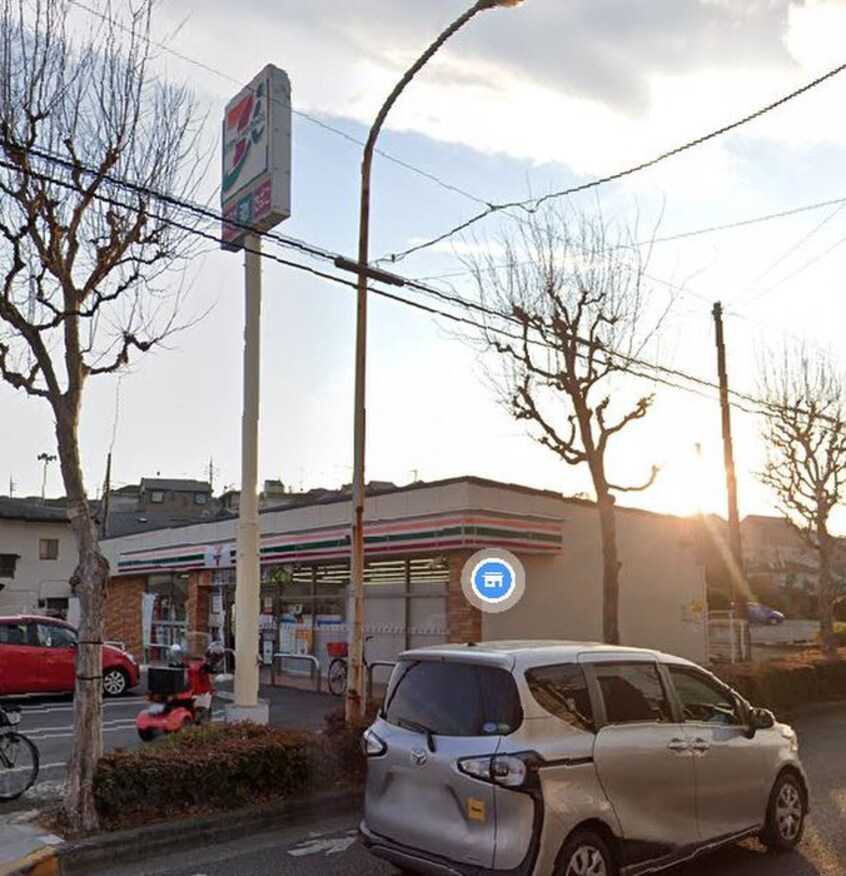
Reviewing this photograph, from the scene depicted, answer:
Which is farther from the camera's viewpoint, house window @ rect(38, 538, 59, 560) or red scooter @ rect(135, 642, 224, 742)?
house window @ rect(38, 538, 59, 560)

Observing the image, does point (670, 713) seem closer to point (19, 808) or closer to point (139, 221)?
point (19, 808)

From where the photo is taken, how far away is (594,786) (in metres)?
5.88

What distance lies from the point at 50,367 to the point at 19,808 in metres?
3.81

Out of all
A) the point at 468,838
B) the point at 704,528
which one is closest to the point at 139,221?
the point at 468,838

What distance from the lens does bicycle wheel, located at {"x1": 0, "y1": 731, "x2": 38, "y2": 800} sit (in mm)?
8773

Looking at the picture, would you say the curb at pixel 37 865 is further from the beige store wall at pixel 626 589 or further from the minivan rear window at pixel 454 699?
the beige store wall at pixel 626 589

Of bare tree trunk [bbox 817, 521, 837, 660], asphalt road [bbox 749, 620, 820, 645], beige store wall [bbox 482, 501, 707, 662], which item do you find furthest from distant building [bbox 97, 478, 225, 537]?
bare tree trunk [bbox 817, 521, 837, 660]

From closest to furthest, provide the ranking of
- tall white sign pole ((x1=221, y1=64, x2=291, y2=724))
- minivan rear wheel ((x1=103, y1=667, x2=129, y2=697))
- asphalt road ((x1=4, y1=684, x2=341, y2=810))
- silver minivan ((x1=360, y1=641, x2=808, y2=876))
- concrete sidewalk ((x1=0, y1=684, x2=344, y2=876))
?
silver minivan ((x1=360, y1=641, x2=808, y2=876)) < concrete sidewalk ((x1=0, y1=684, x2=344, y2=876)) < asphalt road ((x1=4, y1=684, x2=341, y2=810)) < tall white sign pole ((x1=221, y1=64, x2=291, y2=724)) < minivan rear wheel ((x1=103, y1=667, x2=129, y2=697))

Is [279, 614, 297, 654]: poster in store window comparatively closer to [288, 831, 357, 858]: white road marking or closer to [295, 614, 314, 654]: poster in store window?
[295, 614, 314, 654]: poster in store window

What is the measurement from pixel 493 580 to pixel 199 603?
10521mm

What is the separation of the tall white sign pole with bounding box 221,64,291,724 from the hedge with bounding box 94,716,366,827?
1.32 metres

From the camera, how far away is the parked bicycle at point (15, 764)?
28.8ft

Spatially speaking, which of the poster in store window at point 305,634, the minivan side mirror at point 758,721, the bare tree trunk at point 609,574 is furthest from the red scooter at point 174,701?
the poster in store window at point 305,634

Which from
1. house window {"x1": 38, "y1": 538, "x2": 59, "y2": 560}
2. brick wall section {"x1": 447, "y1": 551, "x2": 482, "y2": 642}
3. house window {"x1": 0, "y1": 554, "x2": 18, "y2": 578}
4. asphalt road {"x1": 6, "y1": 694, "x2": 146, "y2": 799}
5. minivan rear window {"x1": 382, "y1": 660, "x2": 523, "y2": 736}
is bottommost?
asphalt road {"x1": 6, "y1": 694, "x2": 146, "y2": 799}
